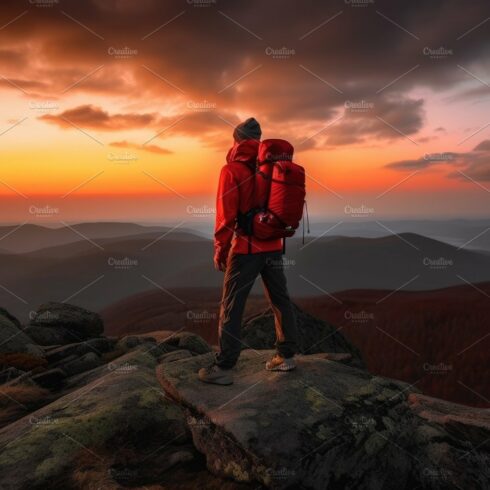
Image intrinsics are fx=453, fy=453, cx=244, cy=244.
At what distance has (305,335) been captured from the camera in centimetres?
1669

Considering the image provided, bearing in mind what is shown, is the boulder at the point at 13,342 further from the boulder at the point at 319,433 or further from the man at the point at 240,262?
the man at the point at 240,262

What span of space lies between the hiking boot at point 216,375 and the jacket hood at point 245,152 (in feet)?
12.2

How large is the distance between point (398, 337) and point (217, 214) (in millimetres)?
29028

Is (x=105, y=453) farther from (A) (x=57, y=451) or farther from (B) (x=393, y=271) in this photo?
(B) (x=393, y=271)

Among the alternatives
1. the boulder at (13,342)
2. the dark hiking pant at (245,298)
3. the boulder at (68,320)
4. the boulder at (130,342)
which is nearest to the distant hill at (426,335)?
the boulder at (130,342)

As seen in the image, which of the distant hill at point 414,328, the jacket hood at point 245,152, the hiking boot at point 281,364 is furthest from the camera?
the distant hill at point 414,328

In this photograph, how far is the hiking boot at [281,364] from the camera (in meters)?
8.23

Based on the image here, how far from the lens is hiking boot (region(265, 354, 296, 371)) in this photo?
27.0 feet

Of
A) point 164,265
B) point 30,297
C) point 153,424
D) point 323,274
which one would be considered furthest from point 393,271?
point 153,424

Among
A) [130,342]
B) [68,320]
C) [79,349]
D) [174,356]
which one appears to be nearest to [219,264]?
[174,356]

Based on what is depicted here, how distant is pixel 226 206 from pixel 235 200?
7.3 inches

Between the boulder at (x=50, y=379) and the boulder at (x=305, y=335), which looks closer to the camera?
the boulder at (x=50, y=379)

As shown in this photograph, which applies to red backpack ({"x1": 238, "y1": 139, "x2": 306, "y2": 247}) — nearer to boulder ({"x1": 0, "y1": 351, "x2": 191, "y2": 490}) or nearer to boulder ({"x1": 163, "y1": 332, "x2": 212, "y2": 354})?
boulder ({"x1": 0, "y1": 351, "x2": 191, "y2": 490})

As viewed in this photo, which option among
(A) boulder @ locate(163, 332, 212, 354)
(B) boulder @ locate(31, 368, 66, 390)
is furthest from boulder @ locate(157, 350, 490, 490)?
(A) boulder @ locate(163, 332, 212, 354)
